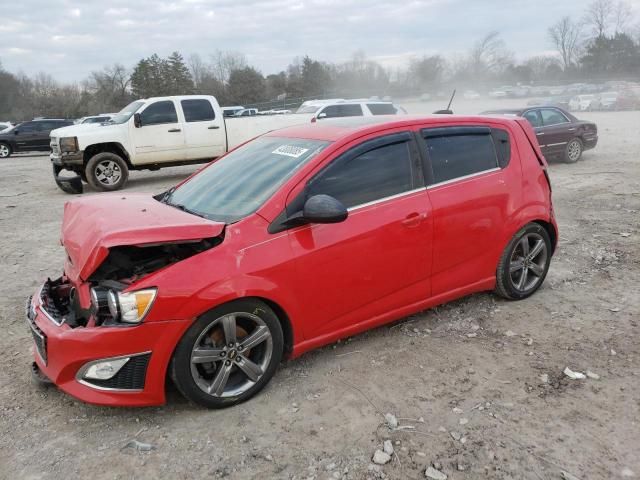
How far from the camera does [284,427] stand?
289 centimetres

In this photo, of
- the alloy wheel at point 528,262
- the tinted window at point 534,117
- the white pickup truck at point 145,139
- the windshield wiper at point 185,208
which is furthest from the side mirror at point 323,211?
the tinted window at point 534,117

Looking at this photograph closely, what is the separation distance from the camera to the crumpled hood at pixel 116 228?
9.37ft

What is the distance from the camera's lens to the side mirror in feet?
10.0

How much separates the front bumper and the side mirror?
37.1 inches

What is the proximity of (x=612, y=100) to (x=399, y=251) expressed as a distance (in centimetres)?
3900

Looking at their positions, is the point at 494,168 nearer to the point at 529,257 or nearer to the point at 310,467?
the point at 529,257

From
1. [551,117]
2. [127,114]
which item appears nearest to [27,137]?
[127,114]

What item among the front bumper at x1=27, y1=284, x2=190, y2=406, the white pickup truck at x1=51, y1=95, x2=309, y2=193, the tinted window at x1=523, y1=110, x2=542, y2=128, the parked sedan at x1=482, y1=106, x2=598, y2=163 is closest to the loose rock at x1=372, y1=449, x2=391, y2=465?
the front bumper at x1=27, y1=284, x2=190, y2=406

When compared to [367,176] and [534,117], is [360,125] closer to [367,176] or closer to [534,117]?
[367,176]

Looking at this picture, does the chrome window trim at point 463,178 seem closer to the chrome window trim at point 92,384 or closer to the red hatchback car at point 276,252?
the red hatchback car at point 276,252

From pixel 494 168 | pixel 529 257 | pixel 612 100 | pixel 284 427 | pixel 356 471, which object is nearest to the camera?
pixel 356 471

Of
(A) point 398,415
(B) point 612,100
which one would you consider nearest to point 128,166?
(A) point 398,415

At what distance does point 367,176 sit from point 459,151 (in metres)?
0.94

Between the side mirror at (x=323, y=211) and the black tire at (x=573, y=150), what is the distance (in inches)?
472
